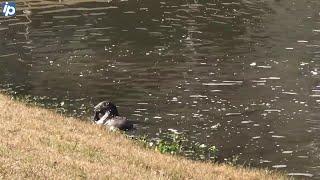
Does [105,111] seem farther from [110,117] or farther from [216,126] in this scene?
[216,126]

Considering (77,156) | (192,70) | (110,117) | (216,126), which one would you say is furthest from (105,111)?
(192,70)

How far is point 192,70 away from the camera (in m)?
34.2

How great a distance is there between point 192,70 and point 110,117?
10.0 m

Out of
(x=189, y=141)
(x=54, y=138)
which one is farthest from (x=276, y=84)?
(x=54, y=138)

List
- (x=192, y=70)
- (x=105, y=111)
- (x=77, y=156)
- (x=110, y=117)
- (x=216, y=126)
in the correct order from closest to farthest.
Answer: (x=77, y=156) < (x=216, y=126) < (x=110, y=117) < (x=105, y=111) < (x=192, y=70)

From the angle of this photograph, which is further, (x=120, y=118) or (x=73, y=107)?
(x=73, y=107)

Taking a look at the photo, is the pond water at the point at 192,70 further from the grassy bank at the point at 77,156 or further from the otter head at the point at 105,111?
the grassy bank at the point at 77,156

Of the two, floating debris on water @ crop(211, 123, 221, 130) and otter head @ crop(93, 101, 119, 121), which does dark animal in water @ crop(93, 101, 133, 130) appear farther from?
floating debris on water @ crop(211, 123, 221, 130)

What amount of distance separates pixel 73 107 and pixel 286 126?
9978 millimetres

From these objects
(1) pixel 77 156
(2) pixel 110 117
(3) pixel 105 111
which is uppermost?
(1) pixel 77 156

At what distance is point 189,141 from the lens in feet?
75.5

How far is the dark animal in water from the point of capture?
24641 mm

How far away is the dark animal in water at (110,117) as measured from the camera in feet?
80.8

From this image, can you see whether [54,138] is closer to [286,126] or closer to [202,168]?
[202,168]
